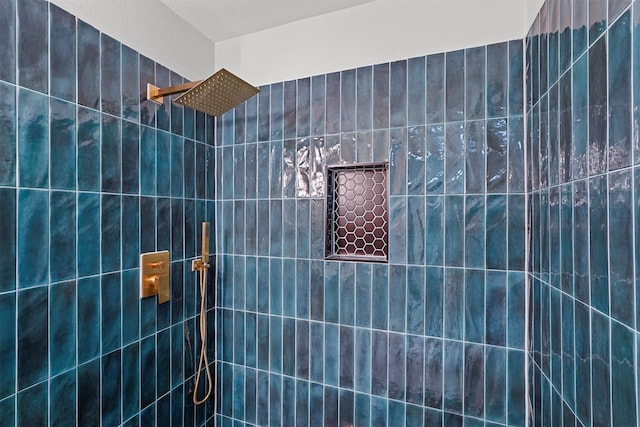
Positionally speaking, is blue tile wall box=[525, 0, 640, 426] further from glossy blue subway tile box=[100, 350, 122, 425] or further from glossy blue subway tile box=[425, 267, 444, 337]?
glossy blue subway tile box=[100, 350, 122, 425]

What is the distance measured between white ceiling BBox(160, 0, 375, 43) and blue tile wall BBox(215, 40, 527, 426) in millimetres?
321

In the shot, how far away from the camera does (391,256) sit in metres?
1.54

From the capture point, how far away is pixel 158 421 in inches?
60.7

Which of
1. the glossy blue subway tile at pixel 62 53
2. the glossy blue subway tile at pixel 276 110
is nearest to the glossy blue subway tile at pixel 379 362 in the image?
the glossy blue subway tile at pixel 276 110

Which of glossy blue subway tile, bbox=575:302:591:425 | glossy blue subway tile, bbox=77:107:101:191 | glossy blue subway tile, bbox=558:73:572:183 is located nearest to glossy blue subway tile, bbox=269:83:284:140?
glossy blue subway tile, bbox=77:107:101:191

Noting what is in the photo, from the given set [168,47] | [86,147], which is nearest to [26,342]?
[86,147]

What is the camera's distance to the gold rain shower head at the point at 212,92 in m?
1.29

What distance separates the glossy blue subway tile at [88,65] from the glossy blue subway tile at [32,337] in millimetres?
689

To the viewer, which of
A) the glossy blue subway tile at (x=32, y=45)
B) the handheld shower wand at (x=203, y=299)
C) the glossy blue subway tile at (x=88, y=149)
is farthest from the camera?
the handheld shower wand at (x=203, y=299)

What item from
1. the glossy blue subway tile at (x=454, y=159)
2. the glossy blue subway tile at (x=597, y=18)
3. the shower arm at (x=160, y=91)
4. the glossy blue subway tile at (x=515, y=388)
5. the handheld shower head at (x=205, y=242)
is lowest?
the glossy blue subway tile at (x=515, y=388)

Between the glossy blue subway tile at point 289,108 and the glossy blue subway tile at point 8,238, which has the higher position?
the glossy blue subway tile at point 289,108

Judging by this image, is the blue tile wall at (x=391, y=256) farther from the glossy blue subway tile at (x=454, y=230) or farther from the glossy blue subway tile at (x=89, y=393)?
the glossy blue subway tile at (x=89, y=393)

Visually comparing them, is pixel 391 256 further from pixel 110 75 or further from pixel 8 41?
pixel 8 41

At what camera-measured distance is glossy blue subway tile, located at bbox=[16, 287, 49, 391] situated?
105 centimetres
